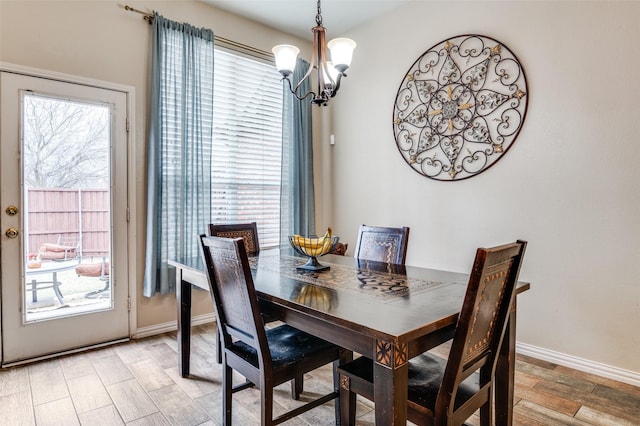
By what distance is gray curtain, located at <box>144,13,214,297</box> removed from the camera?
3.05 meters

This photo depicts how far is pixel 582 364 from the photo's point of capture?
8.10 ft

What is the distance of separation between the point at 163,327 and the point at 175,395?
1.20 meters

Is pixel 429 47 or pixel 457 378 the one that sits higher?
pixel 429 47

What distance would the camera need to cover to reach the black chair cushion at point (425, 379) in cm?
132

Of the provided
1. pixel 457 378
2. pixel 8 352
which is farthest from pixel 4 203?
pixel 457 378

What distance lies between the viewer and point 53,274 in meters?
2.71

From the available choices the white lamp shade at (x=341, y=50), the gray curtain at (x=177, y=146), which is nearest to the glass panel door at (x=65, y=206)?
the gray curtain at (x=177, y=146)

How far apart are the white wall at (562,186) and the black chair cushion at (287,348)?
1.81 metres

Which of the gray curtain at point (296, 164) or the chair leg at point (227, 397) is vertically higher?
the gray curtain at point (296, 164)

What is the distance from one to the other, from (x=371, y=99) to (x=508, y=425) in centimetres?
306

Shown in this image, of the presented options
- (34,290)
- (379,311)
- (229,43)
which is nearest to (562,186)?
(379,311)

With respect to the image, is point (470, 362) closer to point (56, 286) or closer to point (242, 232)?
point (242, 232)

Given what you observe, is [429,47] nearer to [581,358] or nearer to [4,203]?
[581,358]

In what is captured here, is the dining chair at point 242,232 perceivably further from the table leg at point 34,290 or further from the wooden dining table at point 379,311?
the table leg at point 34,290
